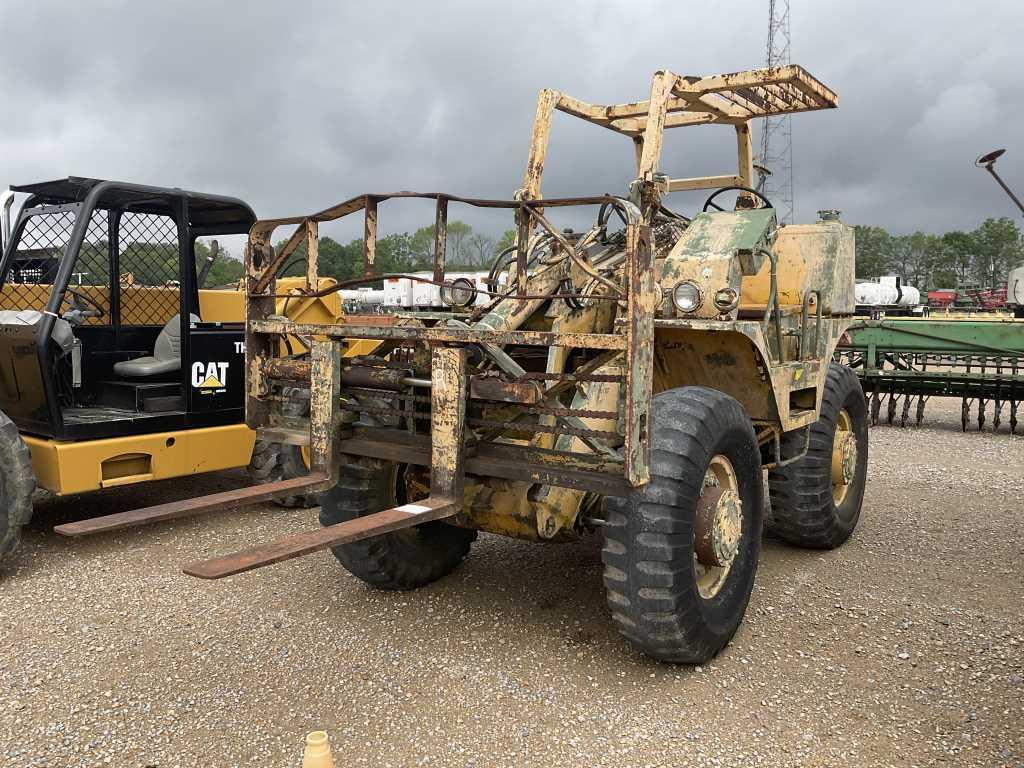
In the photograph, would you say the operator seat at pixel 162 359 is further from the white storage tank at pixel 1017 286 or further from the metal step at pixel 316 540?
the white storage tank at pixel 1017 286

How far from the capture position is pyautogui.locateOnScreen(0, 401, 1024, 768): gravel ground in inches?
126

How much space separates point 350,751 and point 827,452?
353 cm

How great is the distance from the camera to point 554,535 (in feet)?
12.7

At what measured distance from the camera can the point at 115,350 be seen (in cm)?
645

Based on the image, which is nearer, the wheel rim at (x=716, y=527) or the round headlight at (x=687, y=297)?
the wheel rim at (x=716, y=527)

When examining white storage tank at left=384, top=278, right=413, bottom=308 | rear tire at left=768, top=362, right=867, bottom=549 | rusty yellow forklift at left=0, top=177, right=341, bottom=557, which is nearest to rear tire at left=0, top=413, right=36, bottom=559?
rusty yellow forklift at left=0, top=177, right=341, bottom=557

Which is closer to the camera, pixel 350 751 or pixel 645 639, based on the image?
pixel 350 751

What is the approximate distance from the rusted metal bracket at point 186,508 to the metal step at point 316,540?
424 mm

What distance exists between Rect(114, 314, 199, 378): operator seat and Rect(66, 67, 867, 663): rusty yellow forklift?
6.77 ft

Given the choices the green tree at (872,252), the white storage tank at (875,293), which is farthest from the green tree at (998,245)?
the white storage tank at (875,293)

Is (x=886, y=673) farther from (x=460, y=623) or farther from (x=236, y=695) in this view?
(x=236, y=695)

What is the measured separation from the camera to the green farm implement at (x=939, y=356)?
10789 millimetres

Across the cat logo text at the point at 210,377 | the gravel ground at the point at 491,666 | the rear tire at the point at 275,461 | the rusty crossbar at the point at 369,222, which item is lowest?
the gravel ground at the point at 491,666

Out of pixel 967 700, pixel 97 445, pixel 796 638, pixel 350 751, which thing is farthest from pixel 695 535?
pixel 97 445
